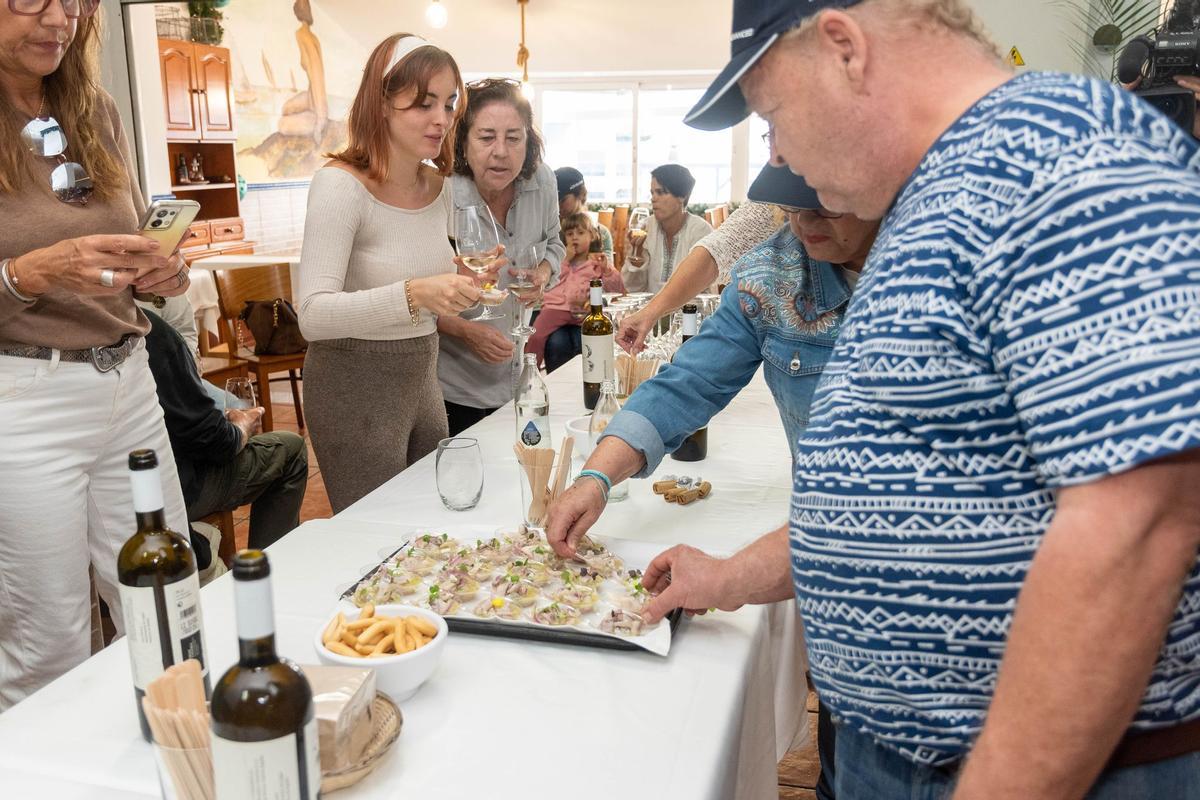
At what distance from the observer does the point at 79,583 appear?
5.73ft

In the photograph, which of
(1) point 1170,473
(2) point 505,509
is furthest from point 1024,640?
(2) point 505,509

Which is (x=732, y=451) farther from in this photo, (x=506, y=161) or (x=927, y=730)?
(x=927, y=730)

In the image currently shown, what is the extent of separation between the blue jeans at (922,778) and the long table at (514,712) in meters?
0.14

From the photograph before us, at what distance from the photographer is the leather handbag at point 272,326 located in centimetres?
493

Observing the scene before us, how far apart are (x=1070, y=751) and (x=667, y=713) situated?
48cm

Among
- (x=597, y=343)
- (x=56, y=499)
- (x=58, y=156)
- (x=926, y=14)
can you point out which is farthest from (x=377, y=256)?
(x=926, y=14)

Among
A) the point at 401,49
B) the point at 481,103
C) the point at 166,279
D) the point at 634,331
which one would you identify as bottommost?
the point at 634,331

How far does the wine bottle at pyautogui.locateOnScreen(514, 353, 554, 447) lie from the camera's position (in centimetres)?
157

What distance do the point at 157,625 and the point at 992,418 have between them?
0.78 m

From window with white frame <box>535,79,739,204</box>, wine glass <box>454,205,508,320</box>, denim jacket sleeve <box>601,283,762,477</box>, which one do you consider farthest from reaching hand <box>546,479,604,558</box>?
window with white frame <box>535,79,739,204</box>

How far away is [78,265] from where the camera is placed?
1568 mm

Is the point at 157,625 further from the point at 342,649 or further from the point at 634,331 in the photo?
the point at 634,331

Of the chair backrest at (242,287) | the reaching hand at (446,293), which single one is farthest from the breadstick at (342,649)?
the chair backrest at (242,287)

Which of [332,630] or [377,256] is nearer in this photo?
[332,630]
